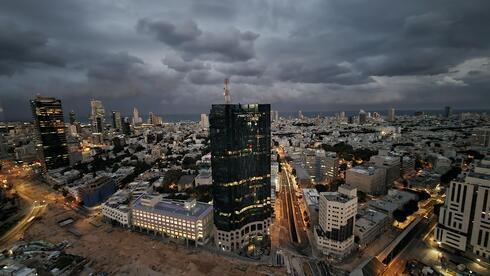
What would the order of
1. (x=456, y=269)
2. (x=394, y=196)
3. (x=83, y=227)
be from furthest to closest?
(x=394, y=196) → (x=83, y=227) → (x=456, y=269)

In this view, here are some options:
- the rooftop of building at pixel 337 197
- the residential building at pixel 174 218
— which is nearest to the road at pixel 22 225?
the residential building at pixel 174 218

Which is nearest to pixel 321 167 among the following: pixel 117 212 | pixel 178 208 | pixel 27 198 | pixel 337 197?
pixel 337 197

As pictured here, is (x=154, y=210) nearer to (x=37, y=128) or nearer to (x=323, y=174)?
(x=323, y=174)

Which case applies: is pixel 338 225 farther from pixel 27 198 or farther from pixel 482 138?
pixel 482 138

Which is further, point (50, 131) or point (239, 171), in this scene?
point (50, 131)

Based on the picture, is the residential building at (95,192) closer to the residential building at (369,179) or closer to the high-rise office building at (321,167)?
the high-rise office building at (321,167)

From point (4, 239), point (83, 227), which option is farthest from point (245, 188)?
point (4, 239)
